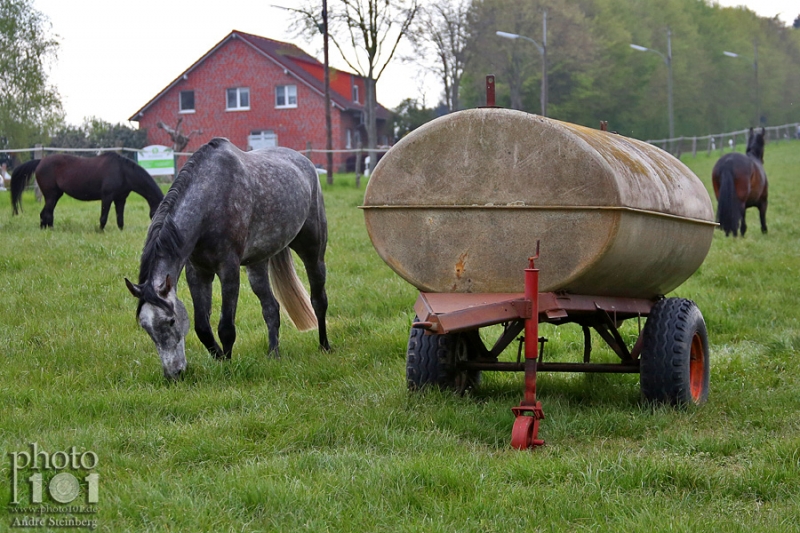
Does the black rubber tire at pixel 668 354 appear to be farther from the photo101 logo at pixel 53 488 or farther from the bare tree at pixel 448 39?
the bare tree at pixel 448 39

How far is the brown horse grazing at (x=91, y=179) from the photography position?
1653cm

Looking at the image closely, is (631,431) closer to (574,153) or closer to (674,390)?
(674,390)

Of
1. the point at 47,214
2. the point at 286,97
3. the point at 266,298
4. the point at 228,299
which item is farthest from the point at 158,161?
the point at 286,97

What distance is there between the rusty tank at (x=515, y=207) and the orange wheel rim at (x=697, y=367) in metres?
0.61

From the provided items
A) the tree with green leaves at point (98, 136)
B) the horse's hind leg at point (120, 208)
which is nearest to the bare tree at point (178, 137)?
the tree with green leaves at point (98, 136)

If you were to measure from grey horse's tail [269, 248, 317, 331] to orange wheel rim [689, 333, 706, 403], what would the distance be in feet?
12.2

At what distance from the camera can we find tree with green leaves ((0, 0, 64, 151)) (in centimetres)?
4653

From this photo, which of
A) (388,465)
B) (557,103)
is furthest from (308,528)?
(557,103)

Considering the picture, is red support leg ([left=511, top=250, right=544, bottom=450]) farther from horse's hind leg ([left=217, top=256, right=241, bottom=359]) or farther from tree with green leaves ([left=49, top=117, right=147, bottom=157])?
tree with green leaves ([left=49, top=117, right=147, bottom=157])

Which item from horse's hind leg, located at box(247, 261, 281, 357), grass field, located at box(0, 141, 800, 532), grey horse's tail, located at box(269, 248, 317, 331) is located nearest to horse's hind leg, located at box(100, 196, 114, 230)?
grass field, located at box(0, 141, 800, 532)

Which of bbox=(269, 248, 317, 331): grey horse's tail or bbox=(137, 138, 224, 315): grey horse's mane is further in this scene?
bbox=(269, 248, 317, 331): grey horse's tail

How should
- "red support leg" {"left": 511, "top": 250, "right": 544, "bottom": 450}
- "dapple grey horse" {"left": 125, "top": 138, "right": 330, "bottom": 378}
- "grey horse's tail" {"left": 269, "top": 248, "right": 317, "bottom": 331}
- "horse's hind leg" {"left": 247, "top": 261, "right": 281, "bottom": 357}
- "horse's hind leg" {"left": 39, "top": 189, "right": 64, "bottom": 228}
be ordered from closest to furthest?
1. "red support leg" {"left": 511, "top": 250, "right": 544, "bottom": 450}
2. "dapple grey horse" {"left": 125, "top": 138, "right": 330, "bottom": 378}
3. "horse's hind leg" {"left": 247, "top": 261, "right": 281, "bottom": 357}
4. "grey horse's tail" {"left": 269, "top": 248, "right": 317, "bottom": 331}
5. "horse's hind leg" {"left": 39, "top": 189, "right": 64, "bottom": 228}

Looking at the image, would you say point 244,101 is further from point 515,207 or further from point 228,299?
point 515,207

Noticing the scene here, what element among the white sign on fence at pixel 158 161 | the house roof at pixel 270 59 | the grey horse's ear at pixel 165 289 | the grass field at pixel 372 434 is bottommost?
the grass field at pixel 372 434
